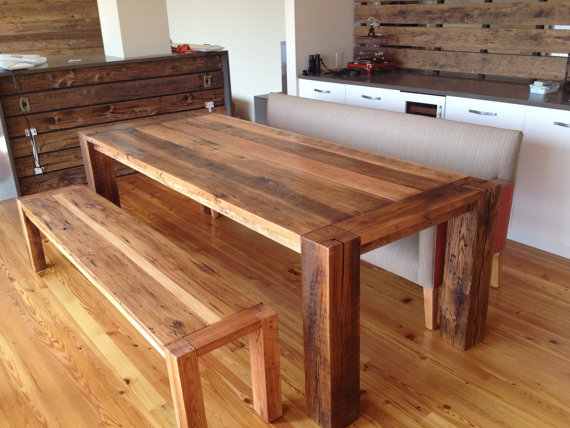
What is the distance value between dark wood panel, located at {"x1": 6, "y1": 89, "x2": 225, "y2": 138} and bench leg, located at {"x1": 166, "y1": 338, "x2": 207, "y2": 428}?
9.61ft

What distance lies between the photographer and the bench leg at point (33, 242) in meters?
2.78

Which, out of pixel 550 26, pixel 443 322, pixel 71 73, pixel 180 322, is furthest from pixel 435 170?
pixel 71 73

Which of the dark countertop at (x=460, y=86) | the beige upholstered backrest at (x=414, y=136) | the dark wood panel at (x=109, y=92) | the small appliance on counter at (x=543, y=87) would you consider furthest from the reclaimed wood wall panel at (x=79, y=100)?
the small appliance on counter at (x=543, y=87)

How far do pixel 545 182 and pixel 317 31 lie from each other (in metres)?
2.15

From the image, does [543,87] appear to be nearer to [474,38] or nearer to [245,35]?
[474,38]

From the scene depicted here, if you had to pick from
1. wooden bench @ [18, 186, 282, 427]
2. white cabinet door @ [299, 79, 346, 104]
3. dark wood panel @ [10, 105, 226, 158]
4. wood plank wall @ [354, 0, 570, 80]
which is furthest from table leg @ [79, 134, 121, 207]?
wood plank wall @ [354, 0, 570, 80]

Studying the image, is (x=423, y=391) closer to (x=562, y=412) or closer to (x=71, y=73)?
(x=562, y=412)

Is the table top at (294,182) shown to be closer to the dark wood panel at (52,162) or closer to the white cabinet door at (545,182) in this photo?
the white cabinet door at (545,182)

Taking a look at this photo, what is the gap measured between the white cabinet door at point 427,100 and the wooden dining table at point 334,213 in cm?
112

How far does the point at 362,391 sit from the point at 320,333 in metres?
0.43

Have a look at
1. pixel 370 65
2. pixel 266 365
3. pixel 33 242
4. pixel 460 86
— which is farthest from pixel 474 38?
pixel 33 242

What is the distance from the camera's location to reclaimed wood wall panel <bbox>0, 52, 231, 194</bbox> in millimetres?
3775

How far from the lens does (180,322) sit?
1600 millimetres

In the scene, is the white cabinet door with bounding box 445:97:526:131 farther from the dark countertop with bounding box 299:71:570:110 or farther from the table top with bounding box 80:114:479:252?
the table top with bounding box 80:114:479:252
